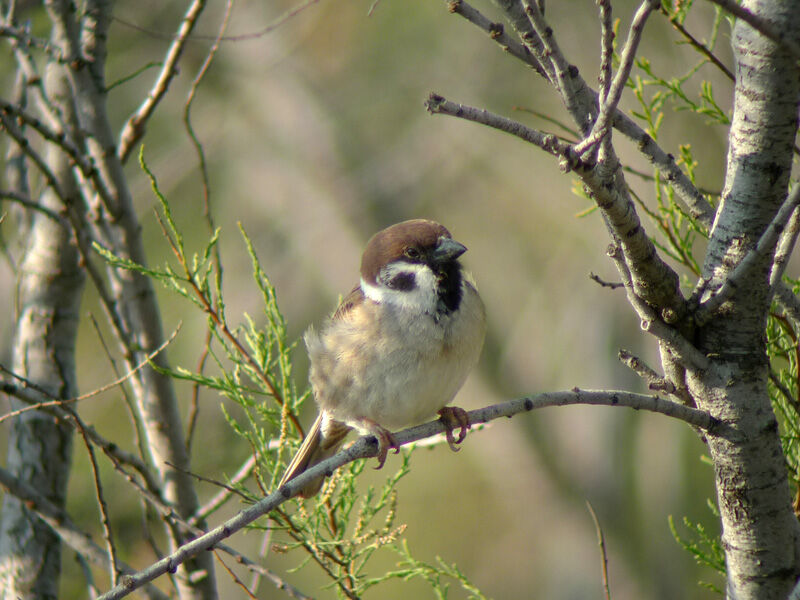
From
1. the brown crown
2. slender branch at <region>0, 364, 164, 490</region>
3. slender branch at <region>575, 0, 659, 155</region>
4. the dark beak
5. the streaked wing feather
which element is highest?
the brown crown

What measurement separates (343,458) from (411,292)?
1170 mm

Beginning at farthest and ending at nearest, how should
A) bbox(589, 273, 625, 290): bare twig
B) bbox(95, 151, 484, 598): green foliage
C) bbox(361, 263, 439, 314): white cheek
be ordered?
1. bbox(361, 263, 439, 314): white cheek
2. bbox(95, 151, 484, 598): green foliage
3. bbox(589, 273, 625, 290): bare twig

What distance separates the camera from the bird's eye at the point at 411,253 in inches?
125

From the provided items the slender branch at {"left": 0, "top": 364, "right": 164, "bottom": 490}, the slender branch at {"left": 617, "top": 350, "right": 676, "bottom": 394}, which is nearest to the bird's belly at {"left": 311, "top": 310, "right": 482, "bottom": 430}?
the slender branch at {"left": 0, "top": 364, "right": 164, "bottom": 490}

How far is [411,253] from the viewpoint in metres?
3.19

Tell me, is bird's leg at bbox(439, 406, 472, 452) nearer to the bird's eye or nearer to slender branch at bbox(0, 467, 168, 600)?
the bird's eye

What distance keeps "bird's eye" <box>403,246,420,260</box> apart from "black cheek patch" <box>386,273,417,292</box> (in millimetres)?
71

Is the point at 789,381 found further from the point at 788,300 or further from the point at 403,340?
the point at 403,340

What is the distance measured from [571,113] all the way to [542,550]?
335 inches

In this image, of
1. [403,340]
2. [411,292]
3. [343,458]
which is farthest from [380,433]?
[343,458]

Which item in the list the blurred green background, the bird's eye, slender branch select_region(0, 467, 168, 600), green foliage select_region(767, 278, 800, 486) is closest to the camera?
green foliage select_region(767, 278, 800, 486)

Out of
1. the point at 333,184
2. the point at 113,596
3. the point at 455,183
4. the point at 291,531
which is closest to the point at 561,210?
the point at 455,183

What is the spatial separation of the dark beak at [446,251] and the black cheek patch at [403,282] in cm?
11

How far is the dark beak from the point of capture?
3076 mm
